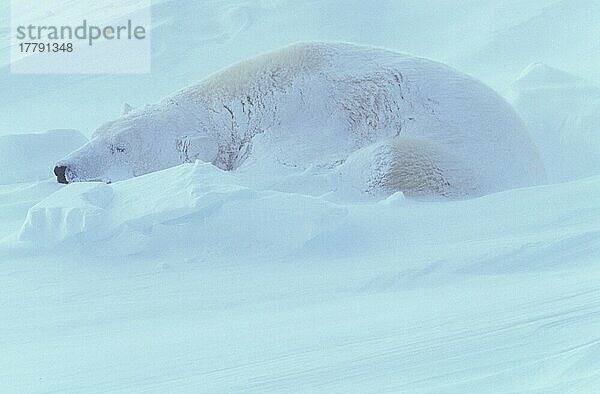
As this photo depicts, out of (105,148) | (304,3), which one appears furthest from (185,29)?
(105,148)

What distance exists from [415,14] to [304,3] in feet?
3.93

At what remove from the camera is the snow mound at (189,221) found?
272 cm

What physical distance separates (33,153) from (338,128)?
2.11m

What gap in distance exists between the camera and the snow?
1.64 metres

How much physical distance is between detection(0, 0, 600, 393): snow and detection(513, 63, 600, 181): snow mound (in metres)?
0.18

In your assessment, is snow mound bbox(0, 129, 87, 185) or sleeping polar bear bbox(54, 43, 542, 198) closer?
sleeping polar bear bbox(54, 43, 542, 198)

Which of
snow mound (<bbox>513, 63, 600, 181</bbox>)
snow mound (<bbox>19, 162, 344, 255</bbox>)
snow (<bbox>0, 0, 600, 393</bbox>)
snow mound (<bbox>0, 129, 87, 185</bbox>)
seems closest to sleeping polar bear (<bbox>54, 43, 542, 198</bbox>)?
snow (<bbox>0, 0, 600, 393</bbox>)

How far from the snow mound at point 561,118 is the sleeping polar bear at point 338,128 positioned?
35 cm

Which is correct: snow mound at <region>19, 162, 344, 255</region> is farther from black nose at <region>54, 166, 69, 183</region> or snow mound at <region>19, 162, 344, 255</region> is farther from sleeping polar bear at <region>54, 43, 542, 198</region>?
black nose at <region>54, 166, 69, 183</region>

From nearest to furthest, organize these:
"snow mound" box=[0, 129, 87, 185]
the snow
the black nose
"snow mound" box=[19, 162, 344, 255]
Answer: the snow
"snow mound" box=[19, 162, 344, 255]
the black nose
"snow mound" box=[0, 129, 87, 185]

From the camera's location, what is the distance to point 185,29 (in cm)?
974

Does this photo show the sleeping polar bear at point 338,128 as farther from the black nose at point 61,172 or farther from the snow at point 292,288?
the snow at point 292,288

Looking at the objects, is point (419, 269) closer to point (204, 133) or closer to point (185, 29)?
point (204, 133)

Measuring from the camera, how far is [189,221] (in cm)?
281
